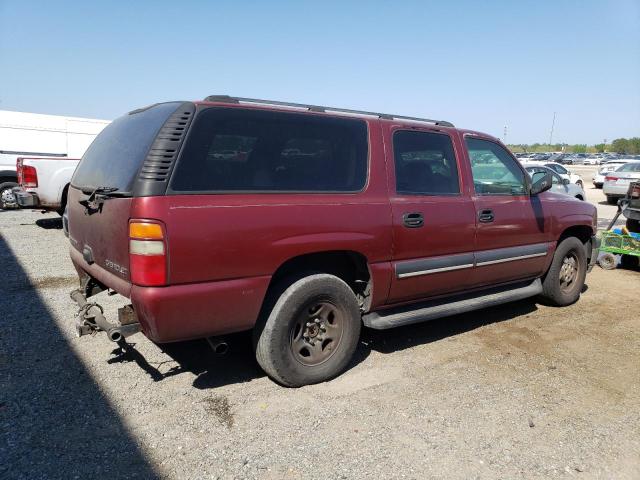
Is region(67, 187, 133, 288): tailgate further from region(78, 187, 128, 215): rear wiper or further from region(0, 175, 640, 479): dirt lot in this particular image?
region(0, 175, 640, 479): dirt lot

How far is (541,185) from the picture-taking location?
5031 millimetres

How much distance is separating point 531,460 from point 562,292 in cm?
330

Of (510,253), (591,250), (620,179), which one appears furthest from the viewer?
(620,179)

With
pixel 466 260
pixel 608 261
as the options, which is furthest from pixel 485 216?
pixel 608 261

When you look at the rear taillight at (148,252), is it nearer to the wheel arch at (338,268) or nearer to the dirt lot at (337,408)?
the wheel arch at (338,268)

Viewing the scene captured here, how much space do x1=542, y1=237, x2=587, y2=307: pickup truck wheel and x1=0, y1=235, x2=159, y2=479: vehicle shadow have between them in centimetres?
452

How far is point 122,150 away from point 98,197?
15.1 inches

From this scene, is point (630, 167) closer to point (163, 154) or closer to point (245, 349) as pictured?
point (245, 349)

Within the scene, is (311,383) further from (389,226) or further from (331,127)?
(331,127)

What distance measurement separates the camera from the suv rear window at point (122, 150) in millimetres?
3152

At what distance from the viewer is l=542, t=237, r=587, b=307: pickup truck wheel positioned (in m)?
5.53

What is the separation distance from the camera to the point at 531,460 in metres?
2.84

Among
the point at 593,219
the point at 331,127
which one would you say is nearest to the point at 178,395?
the point at 331,127

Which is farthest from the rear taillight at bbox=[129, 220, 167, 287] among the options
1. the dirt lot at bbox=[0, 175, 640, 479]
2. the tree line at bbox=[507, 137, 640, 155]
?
the tree line at bbox=[507, 137, 640, 155]
